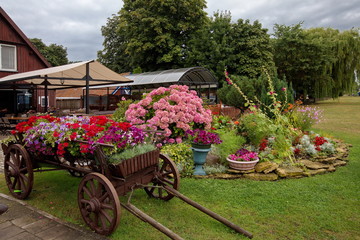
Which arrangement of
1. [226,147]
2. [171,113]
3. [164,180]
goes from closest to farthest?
1. [164,180]
2. [171,113]
3. [226,147]

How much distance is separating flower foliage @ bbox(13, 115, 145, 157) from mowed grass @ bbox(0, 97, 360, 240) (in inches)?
37.0

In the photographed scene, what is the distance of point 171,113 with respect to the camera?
5789 millimetres

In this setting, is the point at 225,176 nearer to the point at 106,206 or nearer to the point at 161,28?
the point at 106,206

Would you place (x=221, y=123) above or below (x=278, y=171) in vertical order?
above

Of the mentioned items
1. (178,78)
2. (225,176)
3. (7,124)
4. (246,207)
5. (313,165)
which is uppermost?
(178,78)

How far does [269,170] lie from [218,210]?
1966 mm

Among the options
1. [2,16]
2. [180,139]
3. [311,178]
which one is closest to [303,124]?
[311,178]

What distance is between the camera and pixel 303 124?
29.1 ft

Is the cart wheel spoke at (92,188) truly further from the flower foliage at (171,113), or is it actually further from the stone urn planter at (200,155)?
the stone urn planter at (200,155)

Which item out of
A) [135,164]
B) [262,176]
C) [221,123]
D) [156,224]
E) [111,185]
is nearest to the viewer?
[156,224]

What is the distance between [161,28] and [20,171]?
2410cm

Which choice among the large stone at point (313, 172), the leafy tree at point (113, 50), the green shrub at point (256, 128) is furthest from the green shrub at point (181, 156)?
the leafy tree at point (113, 50)

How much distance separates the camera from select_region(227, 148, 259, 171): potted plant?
5.38 metres

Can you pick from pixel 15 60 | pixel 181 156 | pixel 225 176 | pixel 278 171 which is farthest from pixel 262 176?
pixel 15 60
